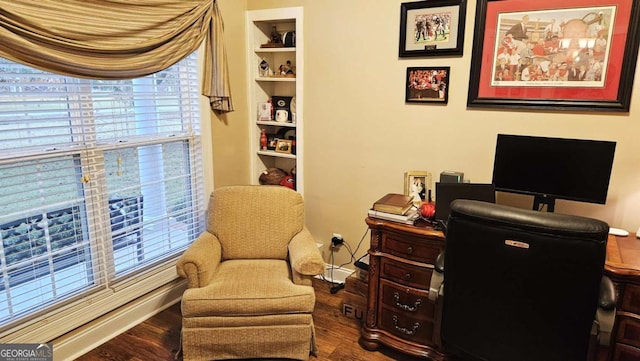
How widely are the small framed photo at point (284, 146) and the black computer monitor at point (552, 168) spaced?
153 cm

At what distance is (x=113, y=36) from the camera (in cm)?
209

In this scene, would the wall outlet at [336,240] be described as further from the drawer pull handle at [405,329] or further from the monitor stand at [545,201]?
the monitor stand at [545,201]

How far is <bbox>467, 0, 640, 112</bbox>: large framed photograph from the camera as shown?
2.01 metres

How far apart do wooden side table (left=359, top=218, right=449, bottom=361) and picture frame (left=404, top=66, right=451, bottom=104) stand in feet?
2.78

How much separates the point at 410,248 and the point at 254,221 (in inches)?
38.2

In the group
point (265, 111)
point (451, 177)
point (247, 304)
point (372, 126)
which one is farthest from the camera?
point (265, 111)

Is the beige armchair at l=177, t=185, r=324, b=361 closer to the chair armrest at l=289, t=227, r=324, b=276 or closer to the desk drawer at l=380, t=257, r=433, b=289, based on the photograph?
the chair armrest at l=289, t=227, r=324, b=276

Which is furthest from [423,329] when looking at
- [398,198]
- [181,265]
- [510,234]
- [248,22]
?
[248,22]

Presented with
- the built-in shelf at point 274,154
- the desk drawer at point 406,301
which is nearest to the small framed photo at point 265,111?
the built-in shelf at point 274,154

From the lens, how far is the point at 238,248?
8.30 feet

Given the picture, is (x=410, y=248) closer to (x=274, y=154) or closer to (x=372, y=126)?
(x=372, y=126)

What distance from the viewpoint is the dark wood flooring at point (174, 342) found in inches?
89.7

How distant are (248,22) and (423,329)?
2.40m

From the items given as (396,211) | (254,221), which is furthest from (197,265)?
(396,211)
